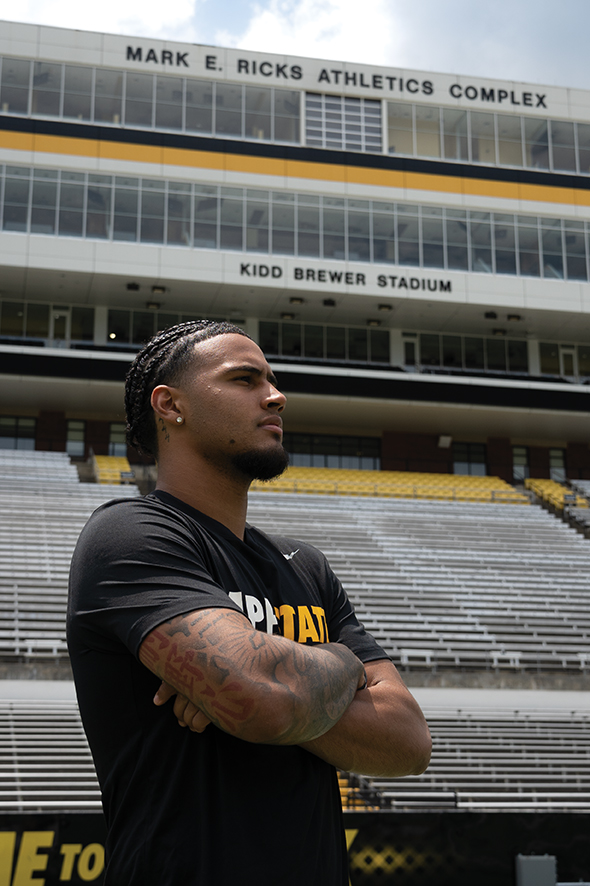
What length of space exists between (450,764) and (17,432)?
23315 millimetres

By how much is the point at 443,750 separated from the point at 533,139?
26544mm

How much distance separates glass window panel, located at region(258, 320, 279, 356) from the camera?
102ft

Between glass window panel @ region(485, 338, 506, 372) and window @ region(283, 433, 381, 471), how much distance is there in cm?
532

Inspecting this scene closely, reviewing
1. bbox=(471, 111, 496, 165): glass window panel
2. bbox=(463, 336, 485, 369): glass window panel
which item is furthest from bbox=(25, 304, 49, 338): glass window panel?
bbox=(471, 111, 496, 165): glass window panel

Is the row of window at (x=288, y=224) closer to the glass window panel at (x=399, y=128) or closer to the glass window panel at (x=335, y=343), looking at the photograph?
the glass window panel at (x=399, y=128)

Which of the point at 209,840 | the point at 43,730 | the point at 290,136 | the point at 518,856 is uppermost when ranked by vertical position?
the point at 290,136

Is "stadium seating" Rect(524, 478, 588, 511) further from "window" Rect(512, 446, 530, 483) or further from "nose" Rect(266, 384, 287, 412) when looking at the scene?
"nose" Rect(266, 384, 287, 412)

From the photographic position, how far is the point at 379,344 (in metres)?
32.2

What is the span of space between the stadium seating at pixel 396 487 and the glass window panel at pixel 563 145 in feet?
41.2

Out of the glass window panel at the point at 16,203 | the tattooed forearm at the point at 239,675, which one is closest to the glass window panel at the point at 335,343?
the glass window panel at the point at 16,203

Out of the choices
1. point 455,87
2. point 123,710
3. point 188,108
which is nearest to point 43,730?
point 123,710

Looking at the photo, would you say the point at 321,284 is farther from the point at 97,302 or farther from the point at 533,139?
the point at 533,139

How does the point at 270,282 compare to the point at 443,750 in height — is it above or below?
above

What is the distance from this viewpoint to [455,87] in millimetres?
31234
